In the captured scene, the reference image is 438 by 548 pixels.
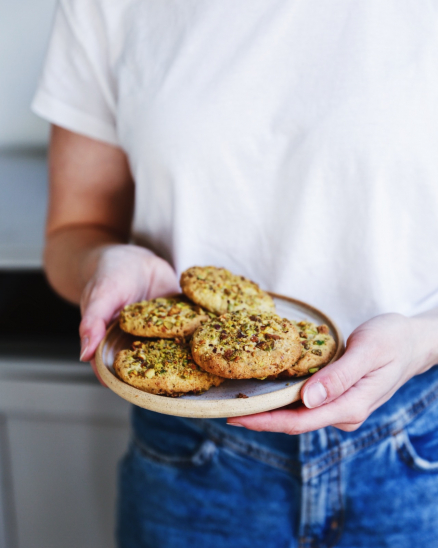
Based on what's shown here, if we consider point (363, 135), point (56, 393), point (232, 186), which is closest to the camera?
point (363, 135)

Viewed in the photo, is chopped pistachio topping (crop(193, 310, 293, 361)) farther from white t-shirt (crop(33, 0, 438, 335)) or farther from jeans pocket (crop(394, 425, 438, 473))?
jeans pocket (crop(394, 425, 438, 473))

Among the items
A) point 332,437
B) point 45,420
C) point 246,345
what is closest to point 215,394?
point 246,345

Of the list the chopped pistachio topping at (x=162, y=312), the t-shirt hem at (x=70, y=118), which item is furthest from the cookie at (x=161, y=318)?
the t-shirt hem at (x=70, y=118)

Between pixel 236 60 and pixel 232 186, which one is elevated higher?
pixel 236 60

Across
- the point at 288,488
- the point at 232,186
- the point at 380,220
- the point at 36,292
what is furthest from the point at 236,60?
the point at 36,292

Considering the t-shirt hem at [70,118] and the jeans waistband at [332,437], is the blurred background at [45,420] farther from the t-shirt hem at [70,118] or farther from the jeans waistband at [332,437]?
the jeans waistband at [332,437]

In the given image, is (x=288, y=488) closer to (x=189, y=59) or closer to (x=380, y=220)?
(x=380, y=220)
